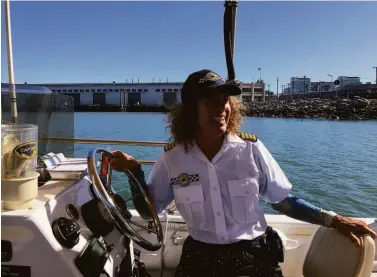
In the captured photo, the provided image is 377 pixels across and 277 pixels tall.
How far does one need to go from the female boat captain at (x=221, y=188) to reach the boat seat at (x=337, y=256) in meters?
0.05

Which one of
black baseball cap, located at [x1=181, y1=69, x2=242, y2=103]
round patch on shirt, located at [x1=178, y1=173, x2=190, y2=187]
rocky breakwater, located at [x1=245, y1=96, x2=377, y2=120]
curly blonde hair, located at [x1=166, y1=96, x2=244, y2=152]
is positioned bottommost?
rocky breakwater, located at [x1=245, y1=96, x2=377, y2=120]

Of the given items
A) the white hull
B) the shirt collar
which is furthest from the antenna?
the shirt collar

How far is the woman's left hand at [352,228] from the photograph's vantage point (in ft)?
4.95

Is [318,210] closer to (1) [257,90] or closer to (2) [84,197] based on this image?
(2) [84,197]

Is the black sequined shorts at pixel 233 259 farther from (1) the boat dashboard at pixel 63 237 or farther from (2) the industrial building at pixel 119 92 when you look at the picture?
(2) the industrial building at pixel 119 92

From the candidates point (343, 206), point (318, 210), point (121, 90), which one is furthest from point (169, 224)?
point (121, 90)

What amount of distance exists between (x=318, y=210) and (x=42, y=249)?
1137mm

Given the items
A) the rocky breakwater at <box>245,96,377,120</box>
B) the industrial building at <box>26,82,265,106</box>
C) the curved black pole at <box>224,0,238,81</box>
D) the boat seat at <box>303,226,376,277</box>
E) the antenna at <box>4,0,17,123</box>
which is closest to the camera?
the boat seat at <box>303,226,376,277</box>

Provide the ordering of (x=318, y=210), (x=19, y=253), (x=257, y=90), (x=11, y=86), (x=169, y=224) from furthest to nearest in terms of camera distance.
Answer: (x=257, y=90) < (x=169, y=224) < (x=11, y=86) < (x=318, y=210) < (x=19, y=253)

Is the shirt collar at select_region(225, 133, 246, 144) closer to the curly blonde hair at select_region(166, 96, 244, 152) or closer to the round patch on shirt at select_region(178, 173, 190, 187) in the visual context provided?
the curly blonde hair at select_region(166, 96, 244, 152)

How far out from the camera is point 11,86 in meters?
1.76

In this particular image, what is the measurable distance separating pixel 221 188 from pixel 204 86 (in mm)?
448

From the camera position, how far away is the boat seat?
1.48 meters

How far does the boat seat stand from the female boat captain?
0.05m
